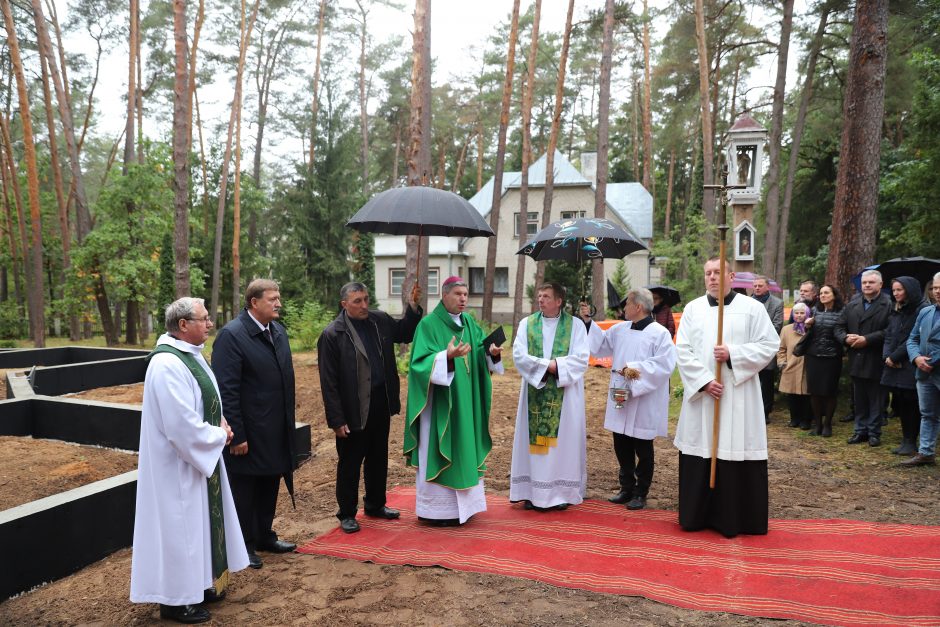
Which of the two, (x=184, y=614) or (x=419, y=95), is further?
(x=419, y=95)

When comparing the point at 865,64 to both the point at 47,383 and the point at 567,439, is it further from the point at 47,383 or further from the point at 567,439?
the point at 47,383

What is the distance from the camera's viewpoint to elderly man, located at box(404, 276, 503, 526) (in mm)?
5016

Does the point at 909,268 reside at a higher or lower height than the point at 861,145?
lower

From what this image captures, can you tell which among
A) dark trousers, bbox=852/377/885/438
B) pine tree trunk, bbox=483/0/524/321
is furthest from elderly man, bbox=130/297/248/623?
pine tree trunk, bbox=483/0/524/321

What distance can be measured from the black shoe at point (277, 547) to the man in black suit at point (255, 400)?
128 mm

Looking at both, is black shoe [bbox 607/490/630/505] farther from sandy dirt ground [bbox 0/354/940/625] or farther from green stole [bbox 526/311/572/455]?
green stole [bbox 526/311/572/455]

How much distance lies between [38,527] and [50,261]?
28.0m

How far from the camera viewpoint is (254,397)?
429cm

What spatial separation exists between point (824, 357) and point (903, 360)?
1074mm

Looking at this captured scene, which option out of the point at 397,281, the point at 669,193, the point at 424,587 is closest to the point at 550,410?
the point at 424,587

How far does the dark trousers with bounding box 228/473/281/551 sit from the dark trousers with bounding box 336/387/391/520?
1.95ft

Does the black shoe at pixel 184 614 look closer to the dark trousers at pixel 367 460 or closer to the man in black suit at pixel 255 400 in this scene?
the man in black suit at pixel 255 400

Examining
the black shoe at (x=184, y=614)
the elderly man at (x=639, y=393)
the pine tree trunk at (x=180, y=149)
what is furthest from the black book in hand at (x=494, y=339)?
the pine tree trunk at (x=180, y=149)

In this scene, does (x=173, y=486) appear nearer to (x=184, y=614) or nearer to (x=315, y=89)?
(x=184, y=614)
